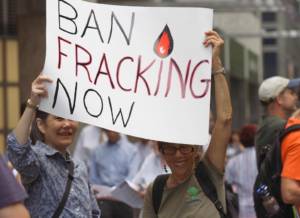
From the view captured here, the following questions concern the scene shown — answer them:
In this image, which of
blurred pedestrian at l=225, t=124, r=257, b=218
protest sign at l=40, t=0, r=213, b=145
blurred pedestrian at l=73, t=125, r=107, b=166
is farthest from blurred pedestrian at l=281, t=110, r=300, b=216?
blurred pedestrian at l=73, t=125, r=107, b=166

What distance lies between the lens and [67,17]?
4969mm

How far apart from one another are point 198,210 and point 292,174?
50 centimetres

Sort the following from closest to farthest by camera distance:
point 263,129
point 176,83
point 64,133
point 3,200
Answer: point 3,200, point 176,83, point 64,133, point 263,129

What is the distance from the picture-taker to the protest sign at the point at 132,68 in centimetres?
478

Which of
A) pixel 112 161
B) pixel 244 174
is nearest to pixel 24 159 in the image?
pixel 112 161

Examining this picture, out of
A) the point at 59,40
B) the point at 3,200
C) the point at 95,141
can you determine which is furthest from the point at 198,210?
the point at 95,141

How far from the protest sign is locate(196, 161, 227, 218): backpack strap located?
0.48ft

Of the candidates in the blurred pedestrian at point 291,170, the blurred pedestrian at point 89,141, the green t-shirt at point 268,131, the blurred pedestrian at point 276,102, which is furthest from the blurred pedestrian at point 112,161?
the blurred pedestrian at point 291,170

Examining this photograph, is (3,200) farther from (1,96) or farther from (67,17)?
(1,96)

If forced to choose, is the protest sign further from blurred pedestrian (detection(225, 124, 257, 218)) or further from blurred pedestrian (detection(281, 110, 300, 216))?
blurred pedestrian (detection(225, 124, 257, 218))

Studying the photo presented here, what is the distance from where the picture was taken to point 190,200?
464 centimetres

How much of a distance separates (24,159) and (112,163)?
5.47 m

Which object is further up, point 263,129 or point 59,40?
point 59,40

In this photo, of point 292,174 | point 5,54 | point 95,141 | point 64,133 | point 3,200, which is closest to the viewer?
point 3,200
